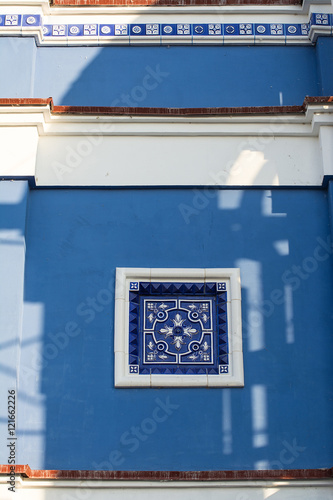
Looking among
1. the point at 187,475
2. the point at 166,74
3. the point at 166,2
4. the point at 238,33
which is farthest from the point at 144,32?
the point at 187,475

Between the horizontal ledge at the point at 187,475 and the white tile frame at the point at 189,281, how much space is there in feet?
2.36

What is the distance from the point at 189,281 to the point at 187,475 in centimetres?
165

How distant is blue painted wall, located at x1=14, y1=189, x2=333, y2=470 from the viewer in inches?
305

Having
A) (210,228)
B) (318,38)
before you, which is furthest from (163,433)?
(318,38)

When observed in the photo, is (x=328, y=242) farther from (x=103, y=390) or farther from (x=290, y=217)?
(x=103, y=390)

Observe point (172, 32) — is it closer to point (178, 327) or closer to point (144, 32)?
point (144, 32)

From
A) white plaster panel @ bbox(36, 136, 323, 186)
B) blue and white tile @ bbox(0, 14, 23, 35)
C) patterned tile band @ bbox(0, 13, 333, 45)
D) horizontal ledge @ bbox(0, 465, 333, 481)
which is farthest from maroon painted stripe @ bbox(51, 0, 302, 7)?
horizontal ledge @ bbox(0, 465, 333, 481)

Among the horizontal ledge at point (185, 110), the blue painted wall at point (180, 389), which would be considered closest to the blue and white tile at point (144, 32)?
the horizontal ledge at point (185, 110)

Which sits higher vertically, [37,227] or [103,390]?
[37,227]

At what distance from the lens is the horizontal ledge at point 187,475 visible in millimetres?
7496

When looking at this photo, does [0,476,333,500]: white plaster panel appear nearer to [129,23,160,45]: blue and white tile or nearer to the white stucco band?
the white stucco band

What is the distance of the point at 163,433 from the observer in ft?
25.5

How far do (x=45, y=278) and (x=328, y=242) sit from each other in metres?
2.42

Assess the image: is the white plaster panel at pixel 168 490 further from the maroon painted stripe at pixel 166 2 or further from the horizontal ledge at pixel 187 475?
the maroon painted stripe at pixel 166 2
